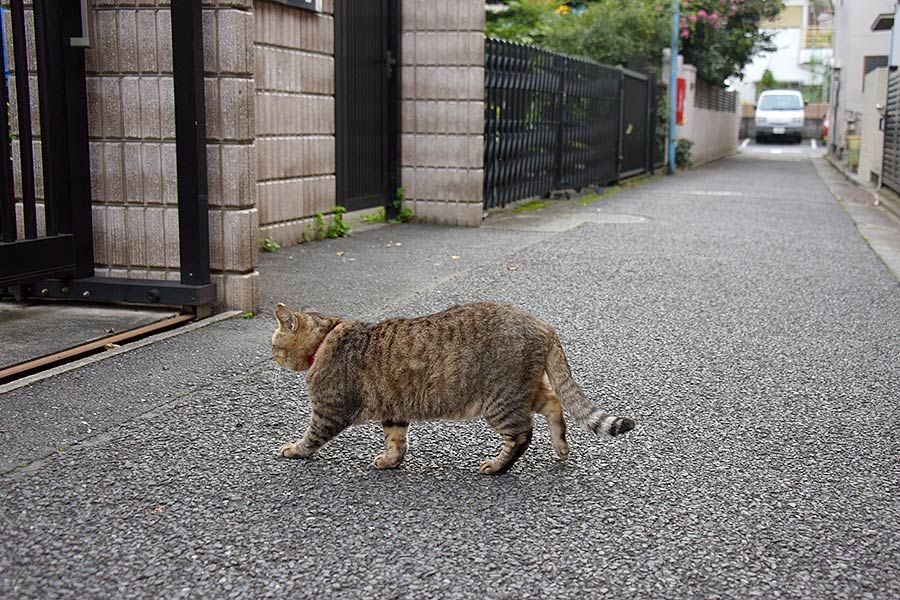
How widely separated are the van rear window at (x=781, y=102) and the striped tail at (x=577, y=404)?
133 feet

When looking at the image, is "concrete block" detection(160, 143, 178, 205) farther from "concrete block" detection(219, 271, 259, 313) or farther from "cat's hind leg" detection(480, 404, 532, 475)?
"cat's hind leg" detection(480, 404, 532, 475)

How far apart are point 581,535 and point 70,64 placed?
13.6ft

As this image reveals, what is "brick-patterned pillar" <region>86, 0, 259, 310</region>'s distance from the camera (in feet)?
18.4

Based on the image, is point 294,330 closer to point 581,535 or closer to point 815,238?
point 581,535

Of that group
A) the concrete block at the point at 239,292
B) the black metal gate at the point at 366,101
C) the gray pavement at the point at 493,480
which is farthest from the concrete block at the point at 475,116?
the concrete block at the point at 239,292

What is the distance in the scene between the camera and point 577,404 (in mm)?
3479

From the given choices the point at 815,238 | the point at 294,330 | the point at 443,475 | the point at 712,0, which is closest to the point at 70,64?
the point at 294,330

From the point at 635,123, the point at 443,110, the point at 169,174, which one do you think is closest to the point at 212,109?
the point at 169,174

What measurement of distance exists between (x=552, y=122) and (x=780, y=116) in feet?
97.0

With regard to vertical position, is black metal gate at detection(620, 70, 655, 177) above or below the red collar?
above

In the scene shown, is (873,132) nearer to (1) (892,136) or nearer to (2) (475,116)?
(1) (892,136)

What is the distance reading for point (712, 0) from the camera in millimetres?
23453

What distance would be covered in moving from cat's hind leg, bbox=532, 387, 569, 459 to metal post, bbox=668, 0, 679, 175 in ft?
59.4

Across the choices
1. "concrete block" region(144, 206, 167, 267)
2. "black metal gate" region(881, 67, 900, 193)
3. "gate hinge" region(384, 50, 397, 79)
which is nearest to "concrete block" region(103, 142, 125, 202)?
"concrete block" region(144, 206, 167, 267)
